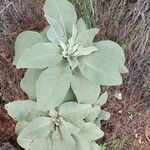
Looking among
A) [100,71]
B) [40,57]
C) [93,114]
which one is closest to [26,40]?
[40,57]

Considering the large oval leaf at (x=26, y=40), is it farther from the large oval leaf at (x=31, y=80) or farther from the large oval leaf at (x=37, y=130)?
the large oval leaf at (x=37, y=130)

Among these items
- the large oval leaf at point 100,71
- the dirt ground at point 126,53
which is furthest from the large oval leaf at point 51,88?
the dirt ground at point 126,53

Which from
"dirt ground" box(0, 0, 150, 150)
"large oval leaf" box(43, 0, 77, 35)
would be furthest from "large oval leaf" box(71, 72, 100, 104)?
"dirt ground" box(0, 0, 150, 150)

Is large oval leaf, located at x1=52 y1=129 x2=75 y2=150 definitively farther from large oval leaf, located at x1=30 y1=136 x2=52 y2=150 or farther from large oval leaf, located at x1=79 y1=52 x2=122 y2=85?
large oval leaf, located at x1=79 y1=52 x2=122 y2=85

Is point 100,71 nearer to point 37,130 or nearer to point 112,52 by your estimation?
point 112,52

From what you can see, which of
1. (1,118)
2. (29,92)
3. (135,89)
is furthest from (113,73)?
(1,118)

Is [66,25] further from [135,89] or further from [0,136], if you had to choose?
[0,136]
